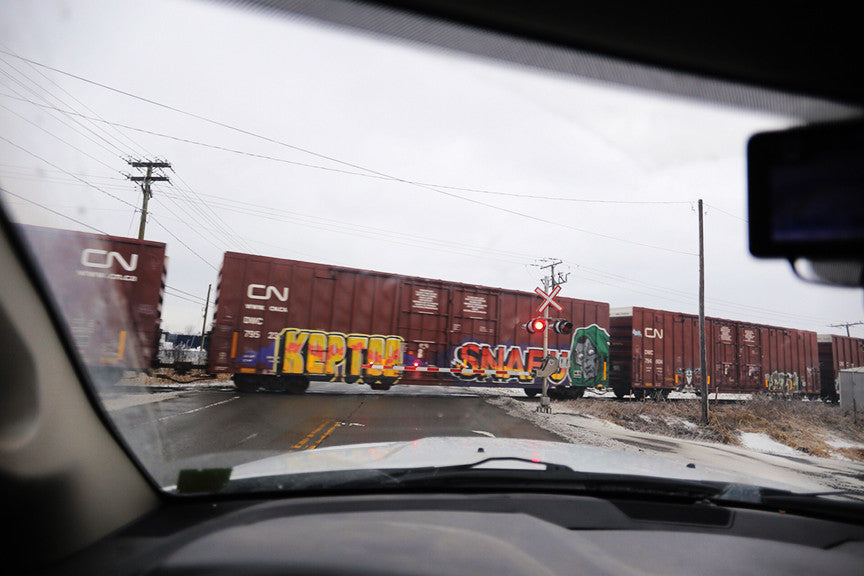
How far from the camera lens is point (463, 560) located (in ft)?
4.83

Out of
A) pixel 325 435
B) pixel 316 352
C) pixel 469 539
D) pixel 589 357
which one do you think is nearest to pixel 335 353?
pixel 316 352

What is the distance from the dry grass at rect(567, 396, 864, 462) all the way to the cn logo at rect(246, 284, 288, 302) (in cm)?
893

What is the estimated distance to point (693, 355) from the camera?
19.0 m

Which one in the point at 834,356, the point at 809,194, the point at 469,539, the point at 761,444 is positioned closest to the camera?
the point at 809,194

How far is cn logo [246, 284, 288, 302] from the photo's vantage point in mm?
12961

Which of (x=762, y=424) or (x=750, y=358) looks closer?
(x=762, y=424)

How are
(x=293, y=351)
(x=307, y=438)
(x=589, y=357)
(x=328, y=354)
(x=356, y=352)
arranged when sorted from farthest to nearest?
(x=589, y=357)
(x=356, y=352)
(x=328, y=354)
(x=293, y=351)
(x=307, y=438)

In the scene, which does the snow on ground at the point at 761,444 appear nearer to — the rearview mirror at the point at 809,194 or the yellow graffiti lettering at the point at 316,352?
the rearview mirror at the point at 809,194

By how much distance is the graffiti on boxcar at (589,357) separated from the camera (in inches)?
651

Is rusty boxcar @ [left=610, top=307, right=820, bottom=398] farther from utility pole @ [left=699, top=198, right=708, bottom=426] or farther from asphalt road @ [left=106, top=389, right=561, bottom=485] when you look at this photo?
asphalt road @ [left=106, top=389, right=561, bottom=485]

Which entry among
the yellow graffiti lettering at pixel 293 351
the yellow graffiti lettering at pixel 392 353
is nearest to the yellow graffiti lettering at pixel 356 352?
the yellow graffiti lettering at pixel 392 353

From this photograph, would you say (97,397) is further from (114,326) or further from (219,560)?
(219,560)

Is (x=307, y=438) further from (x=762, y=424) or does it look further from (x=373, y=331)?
(x=762, y=424)

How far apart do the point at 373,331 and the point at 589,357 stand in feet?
26.7
